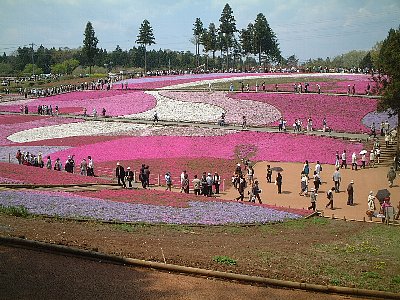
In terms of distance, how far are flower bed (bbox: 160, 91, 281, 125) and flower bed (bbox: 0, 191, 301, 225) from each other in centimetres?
3262

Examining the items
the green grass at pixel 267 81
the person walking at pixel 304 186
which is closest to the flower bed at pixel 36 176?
the person walking at pixel 304 186

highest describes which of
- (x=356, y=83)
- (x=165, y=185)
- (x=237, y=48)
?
(x=237, y=48)

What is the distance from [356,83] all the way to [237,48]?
282 feet

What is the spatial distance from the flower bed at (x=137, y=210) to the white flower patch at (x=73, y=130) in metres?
29.9

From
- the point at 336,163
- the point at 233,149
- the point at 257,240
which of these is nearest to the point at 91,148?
the point at 233,149

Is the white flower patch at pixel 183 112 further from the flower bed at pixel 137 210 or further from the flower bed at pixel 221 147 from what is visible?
the flower bed at pixel 137 210

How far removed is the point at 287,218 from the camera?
22.1 meters

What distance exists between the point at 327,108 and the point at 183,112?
678 inches

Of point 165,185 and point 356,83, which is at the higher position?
point 356,83

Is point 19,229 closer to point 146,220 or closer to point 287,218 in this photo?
point 146,220

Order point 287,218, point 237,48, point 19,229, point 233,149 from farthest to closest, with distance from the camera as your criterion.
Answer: point 237,48 → point 233,149 → point 287,218 → point 19,229

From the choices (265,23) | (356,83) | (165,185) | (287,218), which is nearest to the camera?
(287,218)

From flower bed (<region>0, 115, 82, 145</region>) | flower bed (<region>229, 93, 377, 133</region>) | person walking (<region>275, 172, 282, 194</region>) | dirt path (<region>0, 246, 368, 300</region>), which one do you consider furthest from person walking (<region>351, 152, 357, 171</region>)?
flower bed (<region>0, 115, 82, 145</region>)

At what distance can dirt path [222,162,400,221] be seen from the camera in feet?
88.7
